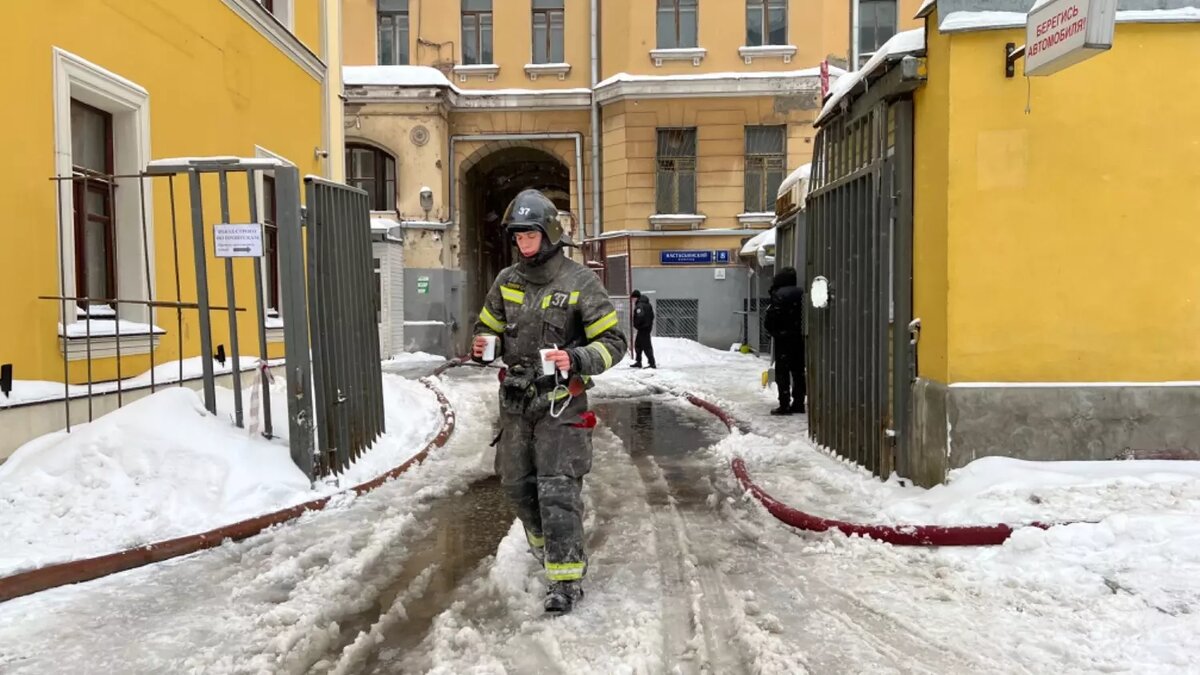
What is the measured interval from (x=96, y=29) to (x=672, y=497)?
654 centimetres

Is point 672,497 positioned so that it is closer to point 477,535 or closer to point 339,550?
point 477,535

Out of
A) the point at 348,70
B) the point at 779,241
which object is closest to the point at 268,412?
the point at 779,241

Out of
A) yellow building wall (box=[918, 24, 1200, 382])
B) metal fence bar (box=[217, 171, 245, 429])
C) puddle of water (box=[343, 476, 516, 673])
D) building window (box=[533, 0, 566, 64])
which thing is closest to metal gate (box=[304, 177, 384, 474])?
metal fence bar (box=[217, 171, 245, 429])

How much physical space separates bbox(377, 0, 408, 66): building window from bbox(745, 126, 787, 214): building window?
1062 cm

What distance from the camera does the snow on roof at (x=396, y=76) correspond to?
22.5 metres

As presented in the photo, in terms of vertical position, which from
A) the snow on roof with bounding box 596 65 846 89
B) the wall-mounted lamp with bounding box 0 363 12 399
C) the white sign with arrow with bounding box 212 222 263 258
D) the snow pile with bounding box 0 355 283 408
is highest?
the snow on roof with bounding box 596 65 846 89

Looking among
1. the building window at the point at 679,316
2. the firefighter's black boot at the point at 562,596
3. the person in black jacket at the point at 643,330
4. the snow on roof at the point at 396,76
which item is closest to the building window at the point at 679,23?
the snow on roof at the point at 396,76

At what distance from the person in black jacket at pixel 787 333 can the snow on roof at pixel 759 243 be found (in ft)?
22.4

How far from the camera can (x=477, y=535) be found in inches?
217

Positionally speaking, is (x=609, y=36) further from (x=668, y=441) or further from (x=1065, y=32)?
(x=1065, y=32)

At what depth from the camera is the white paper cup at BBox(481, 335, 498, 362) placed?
4246 mm

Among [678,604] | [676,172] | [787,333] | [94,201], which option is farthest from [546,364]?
[676,172]

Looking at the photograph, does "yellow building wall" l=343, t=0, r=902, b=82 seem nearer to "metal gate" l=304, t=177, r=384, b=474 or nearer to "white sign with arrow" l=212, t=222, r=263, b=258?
"metal gate" l=304, t=177, r=384, b=474

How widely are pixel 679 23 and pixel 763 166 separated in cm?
462
